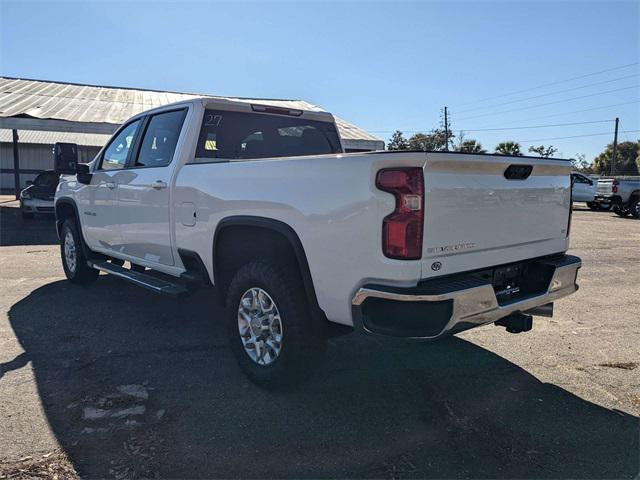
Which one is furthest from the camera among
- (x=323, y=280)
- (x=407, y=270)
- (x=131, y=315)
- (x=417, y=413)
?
(x=131, y=315)

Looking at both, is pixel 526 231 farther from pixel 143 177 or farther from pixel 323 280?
pixel 143 177

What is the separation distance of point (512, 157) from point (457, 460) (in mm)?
1910

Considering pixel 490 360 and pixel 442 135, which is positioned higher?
pixel 442 135

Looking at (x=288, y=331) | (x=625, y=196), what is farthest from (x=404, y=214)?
(x=625, y=196)

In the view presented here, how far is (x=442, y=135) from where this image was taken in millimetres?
59906

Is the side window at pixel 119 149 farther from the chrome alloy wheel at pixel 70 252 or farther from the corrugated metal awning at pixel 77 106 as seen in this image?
the corrugated metal awning at pixel 77 106

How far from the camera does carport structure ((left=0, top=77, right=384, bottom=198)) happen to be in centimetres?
1639

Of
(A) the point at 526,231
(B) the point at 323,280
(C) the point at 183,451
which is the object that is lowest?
(C) the point at 183,451

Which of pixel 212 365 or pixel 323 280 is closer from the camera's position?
pixel 323 280

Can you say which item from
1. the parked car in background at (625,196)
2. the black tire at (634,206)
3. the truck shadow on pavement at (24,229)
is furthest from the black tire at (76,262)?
the black tire at (634,206)

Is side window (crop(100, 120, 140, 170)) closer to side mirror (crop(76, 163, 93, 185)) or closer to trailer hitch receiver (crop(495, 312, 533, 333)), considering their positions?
side mirror (crop(76, 163, 93, 185))

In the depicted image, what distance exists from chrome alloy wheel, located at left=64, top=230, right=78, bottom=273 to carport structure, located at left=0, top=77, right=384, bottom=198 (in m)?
6.39

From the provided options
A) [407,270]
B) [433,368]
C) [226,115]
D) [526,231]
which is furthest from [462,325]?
[226,115]

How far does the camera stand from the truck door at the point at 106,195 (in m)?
5.51
